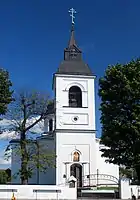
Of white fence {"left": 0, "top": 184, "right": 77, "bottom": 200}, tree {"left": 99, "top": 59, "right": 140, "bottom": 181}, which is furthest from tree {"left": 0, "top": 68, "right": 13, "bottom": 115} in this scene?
tree {"left": 99, "top": 59, "right": 140, "bottom": 181}

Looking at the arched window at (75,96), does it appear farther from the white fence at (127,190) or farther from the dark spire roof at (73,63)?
the white fence at (127,190)

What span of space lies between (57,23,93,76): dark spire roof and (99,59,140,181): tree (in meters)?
19.2

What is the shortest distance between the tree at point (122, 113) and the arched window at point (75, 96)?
18.5m

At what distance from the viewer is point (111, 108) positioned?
3300 cm

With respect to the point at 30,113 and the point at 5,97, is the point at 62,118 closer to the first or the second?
the point at 30,113

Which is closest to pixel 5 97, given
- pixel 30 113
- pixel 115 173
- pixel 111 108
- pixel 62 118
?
pixel 30 113

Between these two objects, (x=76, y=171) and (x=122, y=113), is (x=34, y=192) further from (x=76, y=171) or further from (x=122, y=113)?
(x=76, y=171)

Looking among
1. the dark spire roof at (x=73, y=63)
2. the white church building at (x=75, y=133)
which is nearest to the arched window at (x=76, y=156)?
the white church building at (x=75, y=133)

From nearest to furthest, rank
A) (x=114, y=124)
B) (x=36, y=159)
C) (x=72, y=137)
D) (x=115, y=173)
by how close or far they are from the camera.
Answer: (x=114, y=124)
(x=36, y=159)
(x=72, y=137)
(x=115, y=173)

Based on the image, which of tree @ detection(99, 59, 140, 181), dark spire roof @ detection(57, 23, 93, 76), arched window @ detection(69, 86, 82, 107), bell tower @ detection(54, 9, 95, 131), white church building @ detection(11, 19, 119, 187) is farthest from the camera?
dark spire roof @ detection(57, 23, 93, 76)

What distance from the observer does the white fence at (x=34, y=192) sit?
105 feet

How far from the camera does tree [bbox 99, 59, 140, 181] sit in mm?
31781

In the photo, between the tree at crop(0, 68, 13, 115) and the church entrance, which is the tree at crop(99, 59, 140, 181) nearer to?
the tree at crop(0, 68, 13, 115)

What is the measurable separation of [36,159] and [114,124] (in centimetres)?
921
